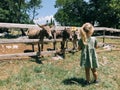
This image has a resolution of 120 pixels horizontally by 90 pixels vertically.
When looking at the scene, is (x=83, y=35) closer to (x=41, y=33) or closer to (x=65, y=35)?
(x=41, y=33)

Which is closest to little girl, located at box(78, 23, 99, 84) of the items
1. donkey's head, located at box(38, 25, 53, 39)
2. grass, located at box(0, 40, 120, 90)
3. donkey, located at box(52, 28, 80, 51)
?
grass, located at box(0, 40, 120, 90)

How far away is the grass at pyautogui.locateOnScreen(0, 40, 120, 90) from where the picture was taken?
35.6ft

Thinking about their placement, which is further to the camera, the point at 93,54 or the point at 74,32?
the point at 74,32

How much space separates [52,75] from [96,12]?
50.9 metres

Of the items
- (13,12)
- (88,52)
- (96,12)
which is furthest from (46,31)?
(96,12)

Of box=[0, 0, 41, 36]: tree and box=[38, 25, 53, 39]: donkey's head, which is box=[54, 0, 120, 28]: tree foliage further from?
box=[38, 25, 53, 39]: donkey's head

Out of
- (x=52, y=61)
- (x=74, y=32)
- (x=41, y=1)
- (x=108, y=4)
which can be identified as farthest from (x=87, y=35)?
(x=41, y=1)

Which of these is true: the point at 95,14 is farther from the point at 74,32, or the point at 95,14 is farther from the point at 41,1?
the point at 74,32

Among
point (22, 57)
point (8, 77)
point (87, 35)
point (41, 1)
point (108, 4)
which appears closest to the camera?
point (87, 35)

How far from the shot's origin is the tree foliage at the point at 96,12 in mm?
55094

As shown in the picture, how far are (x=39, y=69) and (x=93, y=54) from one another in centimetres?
270

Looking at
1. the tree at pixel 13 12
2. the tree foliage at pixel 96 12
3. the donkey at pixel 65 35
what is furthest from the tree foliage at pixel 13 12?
the donkey at pixel 65 35

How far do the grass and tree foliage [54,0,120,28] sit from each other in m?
38.8

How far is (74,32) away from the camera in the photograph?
1694 cm
